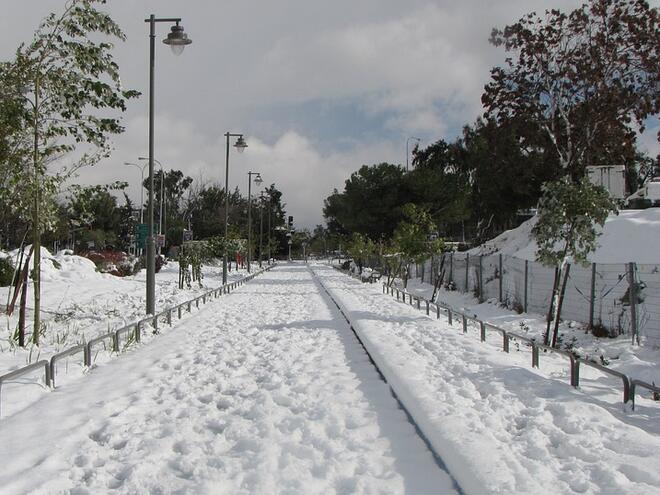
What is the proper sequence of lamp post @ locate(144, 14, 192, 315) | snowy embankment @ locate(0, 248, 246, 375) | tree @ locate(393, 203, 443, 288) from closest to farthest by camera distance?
snowy embankment @ locate(0, 248, 246, 375), lamp post @ locate(144, 14, 192, 315), tree @ locate(393, 203, 443, 288)

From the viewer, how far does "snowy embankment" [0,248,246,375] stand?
32.8 feet

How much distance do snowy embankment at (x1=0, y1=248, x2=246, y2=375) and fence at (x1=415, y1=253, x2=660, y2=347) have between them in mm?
10142

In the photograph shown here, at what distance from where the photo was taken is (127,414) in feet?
20.2

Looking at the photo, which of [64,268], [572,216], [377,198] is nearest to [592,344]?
[572,216]

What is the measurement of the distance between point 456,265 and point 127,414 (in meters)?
24.1

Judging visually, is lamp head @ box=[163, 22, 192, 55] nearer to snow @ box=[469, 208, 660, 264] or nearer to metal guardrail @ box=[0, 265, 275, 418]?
metal guardrail @ box=[0, 265, 275, 418]

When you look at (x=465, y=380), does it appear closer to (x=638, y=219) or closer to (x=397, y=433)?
(x=397, y=433)

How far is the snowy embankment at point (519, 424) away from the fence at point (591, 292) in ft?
13.3

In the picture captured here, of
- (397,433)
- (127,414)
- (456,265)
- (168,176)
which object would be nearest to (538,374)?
(397,433)

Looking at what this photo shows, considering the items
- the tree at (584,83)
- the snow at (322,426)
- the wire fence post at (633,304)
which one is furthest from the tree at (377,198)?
the snow at (322,426)

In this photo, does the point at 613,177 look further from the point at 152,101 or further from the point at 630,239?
the point at 152,101

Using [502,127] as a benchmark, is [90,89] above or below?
below

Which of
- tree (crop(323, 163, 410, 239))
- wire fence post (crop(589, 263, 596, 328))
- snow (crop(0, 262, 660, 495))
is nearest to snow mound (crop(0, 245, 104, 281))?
snow (crop(0, 262, 660, 495))

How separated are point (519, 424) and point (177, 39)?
1152cm
